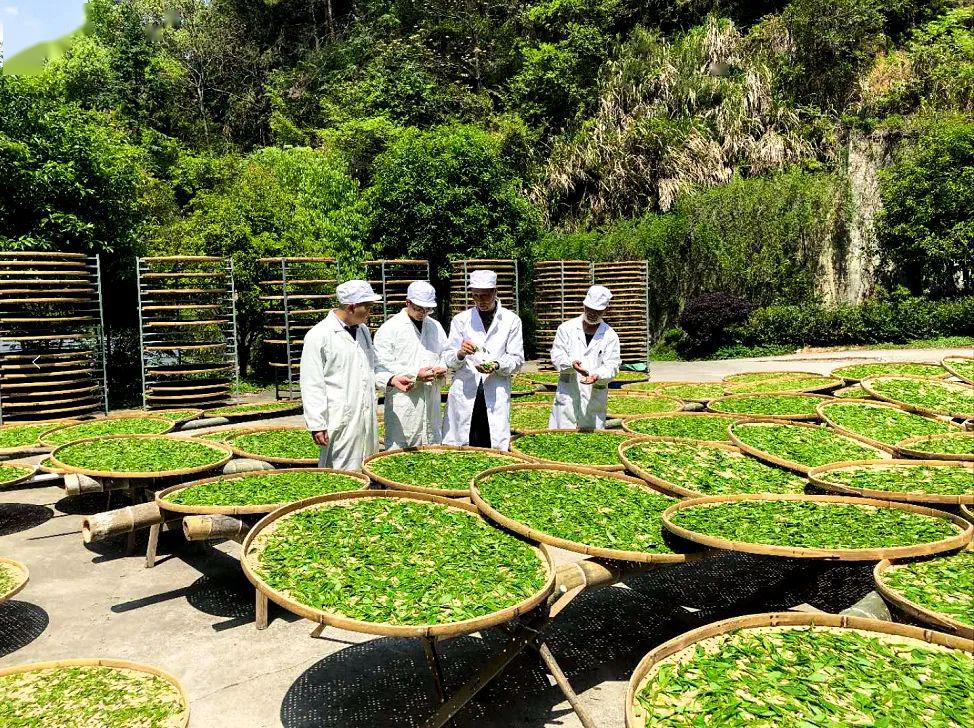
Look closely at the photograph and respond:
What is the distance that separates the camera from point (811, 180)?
2109cm

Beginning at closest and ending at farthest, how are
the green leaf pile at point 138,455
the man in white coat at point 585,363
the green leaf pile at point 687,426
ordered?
the green leaf pile at point 138,455 → the green leaf pile at point 687,426 → the man in white coat at point 585,363

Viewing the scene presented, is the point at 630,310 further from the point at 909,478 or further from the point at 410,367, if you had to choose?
the point at 909,478

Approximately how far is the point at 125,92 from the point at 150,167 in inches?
255

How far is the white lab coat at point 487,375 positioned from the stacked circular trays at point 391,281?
8022 millimetres

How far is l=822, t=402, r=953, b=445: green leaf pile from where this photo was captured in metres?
5.27

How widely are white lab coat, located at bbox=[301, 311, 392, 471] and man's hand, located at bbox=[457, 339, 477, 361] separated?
83 cm

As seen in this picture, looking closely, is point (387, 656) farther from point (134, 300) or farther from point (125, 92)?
point (125, 92)

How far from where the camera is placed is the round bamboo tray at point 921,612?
2.66 m

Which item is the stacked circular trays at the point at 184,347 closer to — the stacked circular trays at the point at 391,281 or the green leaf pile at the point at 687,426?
the stacked circular trays at the point at 391,281

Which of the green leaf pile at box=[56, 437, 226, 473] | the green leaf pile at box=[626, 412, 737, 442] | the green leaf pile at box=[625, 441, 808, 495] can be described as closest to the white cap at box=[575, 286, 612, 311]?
the green leaf pile at box=[626, 412, 737, 442]

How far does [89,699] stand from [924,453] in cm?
449

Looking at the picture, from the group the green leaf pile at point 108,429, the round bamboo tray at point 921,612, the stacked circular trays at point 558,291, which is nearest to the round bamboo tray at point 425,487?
the round bamboo tray at point 921,612

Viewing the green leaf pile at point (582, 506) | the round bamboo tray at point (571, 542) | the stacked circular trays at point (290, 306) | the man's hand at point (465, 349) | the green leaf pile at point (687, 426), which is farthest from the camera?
the stacked circular trays at point (290, 306)

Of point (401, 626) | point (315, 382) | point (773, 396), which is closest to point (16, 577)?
point (315, 382)
